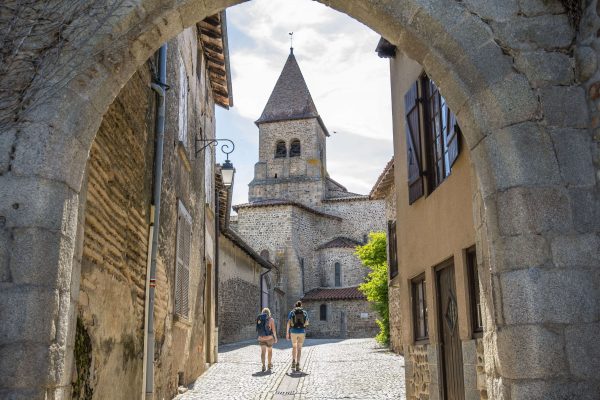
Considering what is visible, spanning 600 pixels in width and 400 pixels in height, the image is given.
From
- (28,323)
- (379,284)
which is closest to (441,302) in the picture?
(28,323)

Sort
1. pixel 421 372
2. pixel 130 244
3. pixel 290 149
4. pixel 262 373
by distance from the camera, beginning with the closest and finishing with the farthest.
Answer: pixel 130 244 < pixel 421 372 < pixel 262 373 < pixel 290 149

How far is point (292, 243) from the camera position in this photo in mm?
38531

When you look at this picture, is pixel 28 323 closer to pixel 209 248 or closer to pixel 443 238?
pixel 443 238

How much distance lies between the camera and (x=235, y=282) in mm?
22031

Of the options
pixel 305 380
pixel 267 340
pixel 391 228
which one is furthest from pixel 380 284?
pixel 305 380

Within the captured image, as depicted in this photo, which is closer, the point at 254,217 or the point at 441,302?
the point at 441,302

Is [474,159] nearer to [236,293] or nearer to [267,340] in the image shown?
[267,340]

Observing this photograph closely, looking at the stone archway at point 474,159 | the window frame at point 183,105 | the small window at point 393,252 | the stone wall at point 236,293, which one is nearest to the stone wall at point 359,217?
the stone wall at point 236,293

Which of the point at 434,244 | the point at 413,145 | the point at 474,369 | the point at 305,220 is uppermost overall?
the point at 305,220

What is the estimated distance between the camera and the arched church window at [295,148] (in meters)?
46.8

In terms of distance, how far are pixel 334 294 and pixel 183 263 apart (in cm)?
2814

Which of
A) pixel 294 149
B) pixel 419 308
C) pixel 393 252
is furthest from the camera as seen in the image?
pixel 294 149

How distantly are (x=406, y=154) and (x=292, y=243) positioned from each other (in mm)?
A: 30286

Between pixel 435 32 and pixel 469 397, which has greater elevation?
pixel 435 32
